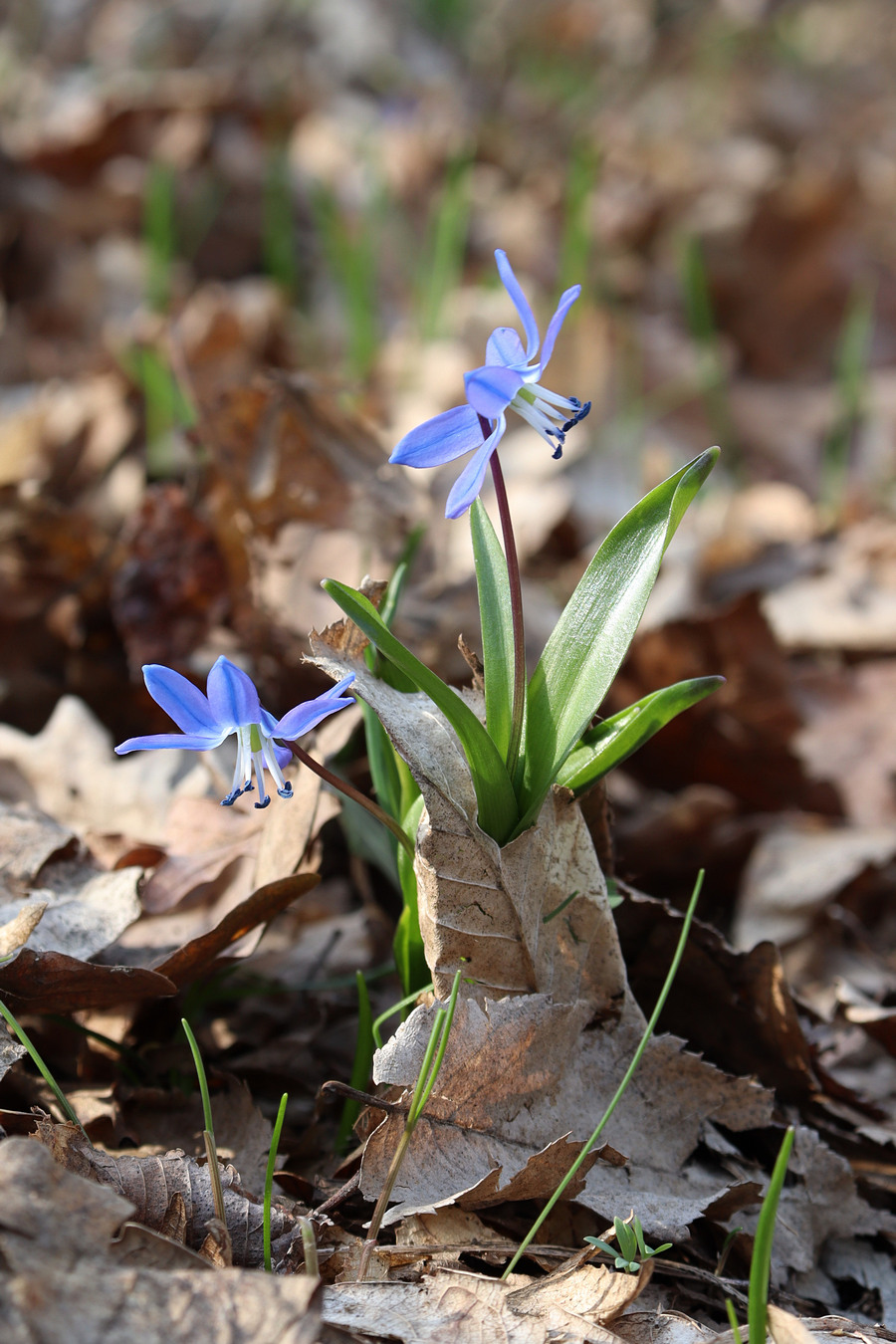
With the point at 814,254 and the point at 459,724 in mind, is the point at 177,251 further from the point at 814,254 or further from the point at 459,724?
the point at 459,724

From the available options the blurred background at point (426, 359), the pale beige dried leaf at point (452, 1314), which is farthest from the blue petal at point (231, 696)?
the blurred background at point (426, 359)

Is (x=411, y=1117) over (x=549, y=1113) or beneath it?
over

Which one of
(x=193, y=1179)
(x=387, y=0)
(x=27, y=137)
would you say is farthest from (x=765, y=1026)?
(x=387, y=0)

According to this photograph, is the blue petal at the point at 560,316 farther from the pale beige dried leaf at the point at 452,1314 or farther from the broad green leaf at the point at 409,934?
the pale beige dried leaf at the point at 452,1314

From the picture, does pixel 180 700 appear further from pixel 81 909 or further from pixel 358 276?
pixel 358 276

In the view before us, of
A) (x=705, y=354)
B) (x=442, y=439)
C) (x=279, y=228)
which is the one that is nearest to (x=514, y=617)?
(x=442, y=439)

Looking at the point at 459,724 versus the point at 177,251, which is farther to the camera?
the point at 177,251
